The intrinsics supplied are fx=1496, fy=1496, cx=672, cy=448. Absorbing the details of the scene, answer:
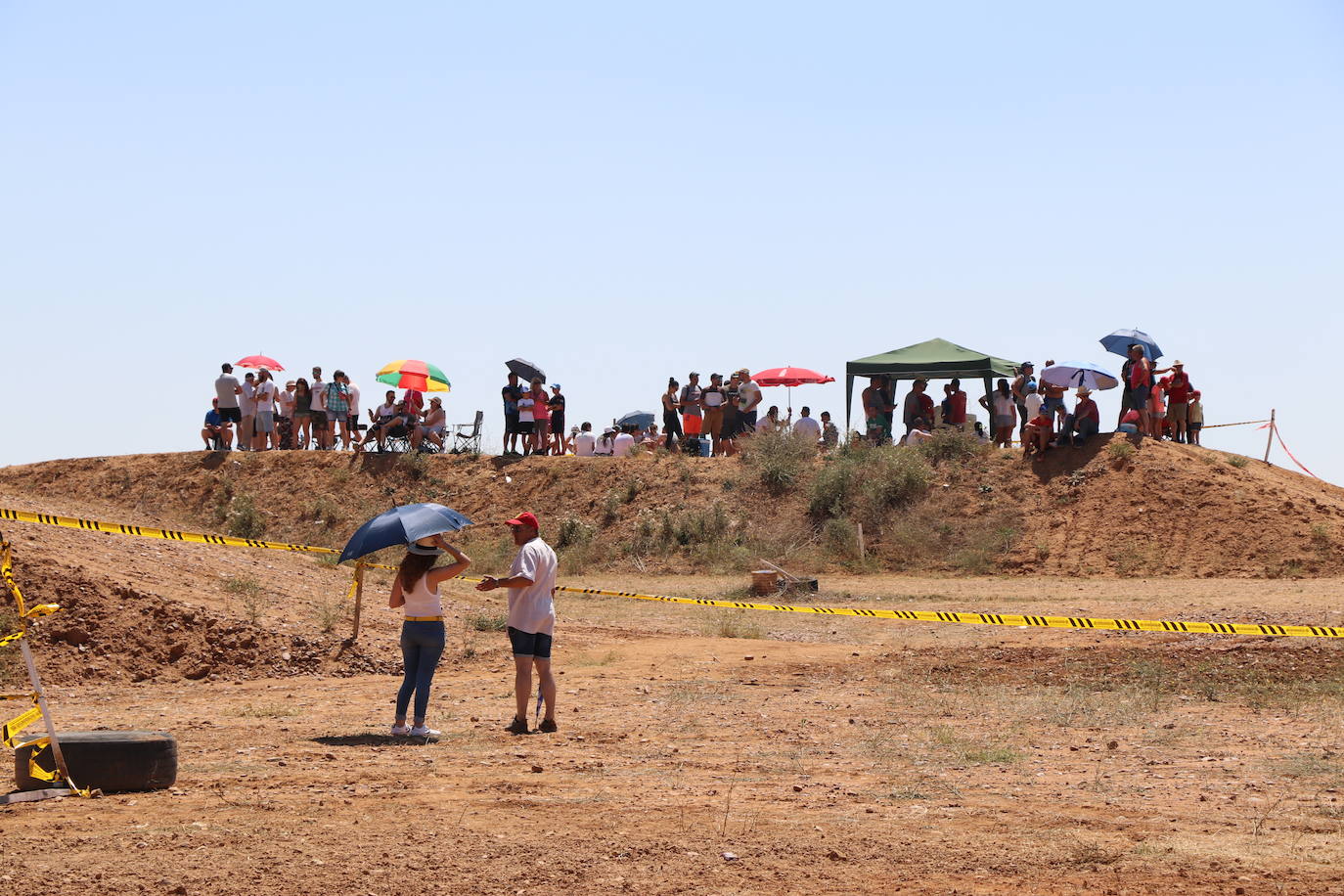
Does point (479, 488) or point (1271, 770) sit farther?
point (479, 488)

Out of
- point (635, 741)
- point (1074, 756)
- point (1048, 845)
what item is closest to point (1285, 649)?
point (1074, 756)

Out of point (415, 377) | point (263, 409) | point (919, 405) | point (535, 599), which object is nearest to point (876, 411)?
point (919, 405)

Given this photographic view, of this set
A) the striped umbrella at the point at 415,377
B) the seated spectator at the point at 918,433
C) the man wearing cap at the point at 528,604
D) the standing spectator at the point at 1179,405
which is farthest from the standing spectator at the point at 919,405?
the man wearing cap at the point at 528,604

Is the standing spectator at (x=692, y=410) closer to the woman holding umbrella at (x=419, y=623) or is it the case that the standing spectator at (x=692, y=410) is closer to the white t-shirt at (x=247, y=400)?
the white t-shirt at (x=247, y=400)

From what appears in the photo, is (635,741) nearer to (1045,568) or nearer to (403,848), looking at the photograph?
(403,848)

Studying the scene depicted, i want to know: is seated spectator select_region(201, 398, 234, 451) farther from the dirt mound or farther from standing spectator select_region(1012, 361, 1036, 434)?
standing spectator select_region(1012, 361, 1036, 434)

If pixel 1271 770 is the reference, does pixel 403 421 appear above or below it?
above

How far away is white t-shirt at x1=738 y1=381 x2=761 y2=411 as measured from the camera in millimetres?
34812

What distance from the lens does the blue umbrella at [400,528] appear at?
11.2 meters

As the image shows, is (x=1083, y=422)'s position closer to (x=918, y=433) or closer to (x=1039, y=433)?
(x=1039, y=433)

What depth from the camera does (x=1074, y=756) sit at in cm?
1041

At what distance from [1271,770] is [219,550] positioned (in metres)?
15.6

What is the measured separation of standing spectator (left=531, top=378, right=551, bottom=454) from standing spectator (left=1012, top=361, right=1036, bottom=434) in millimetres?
10689

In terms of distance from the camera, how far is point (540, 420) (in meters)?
35.4
